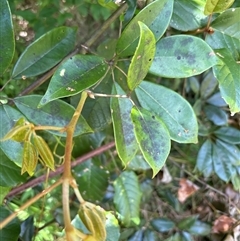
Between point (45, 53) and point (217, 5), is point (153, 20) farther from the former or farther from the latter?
point (45, 53)

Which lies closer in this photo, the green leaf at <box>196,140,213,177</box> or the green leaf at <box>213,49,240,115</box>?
the green leaf at <box>213,49,240,115</box>

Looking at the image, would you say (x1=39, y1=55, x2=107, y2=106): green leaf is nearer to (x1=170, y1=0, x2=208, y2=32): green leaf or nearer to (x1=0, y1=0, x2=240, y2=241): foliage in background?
(x1=0, y1=0, x2=240, y2=241): foliage in background

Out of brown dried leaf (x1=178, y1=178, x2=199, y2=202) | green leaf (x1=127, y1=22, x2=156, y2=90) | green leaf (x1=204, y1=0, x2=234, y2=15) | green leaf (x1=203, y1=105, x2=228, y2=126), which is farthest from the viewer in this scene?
brown dried leaf (x1=178, y1=178, x2=199, y2=202)

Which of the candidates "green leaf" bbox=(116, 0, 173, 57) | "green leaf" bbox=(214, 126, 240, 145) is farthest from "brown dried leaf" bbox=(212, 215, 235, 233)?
"green leaf" bbox=(116, 0, 173, 57)

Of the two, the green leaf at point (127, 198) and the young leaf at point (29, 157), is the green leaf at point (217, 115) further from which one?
the young leaf at point (29, 157)

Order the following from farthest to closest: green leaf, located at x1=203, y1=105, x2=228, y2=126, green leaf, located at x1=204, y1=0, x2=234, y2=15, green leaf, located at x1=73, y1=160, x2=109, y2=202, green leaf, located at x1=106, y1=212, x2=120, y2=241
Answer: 1. green leaf, located at x1=203, y1=105, x2=228, y2=126
2. green leaf, located at x1=73, y1=160, x2=109, y2=202
3. green leaf, located at x1=106, y1=212, x2=120, y2=241
4. green leaf, located at x1=204, y1=0, x2=234, y2=15

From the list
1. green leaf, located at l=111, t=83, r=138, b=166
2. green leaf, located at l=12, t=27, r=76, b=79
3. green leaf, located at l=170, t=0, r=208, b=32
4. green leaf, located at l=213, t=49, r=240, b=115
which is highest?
green leaf, located at l=170, t=0, r=208, b=32

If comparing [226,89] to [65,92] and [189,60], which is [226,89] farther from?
[65,92]

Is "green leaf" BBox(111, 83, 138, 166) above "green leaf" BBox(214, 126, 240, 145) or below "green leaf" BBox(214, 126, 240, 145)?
above

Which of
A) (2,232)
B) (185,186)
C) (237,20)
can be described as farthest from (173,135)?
(185,186)
